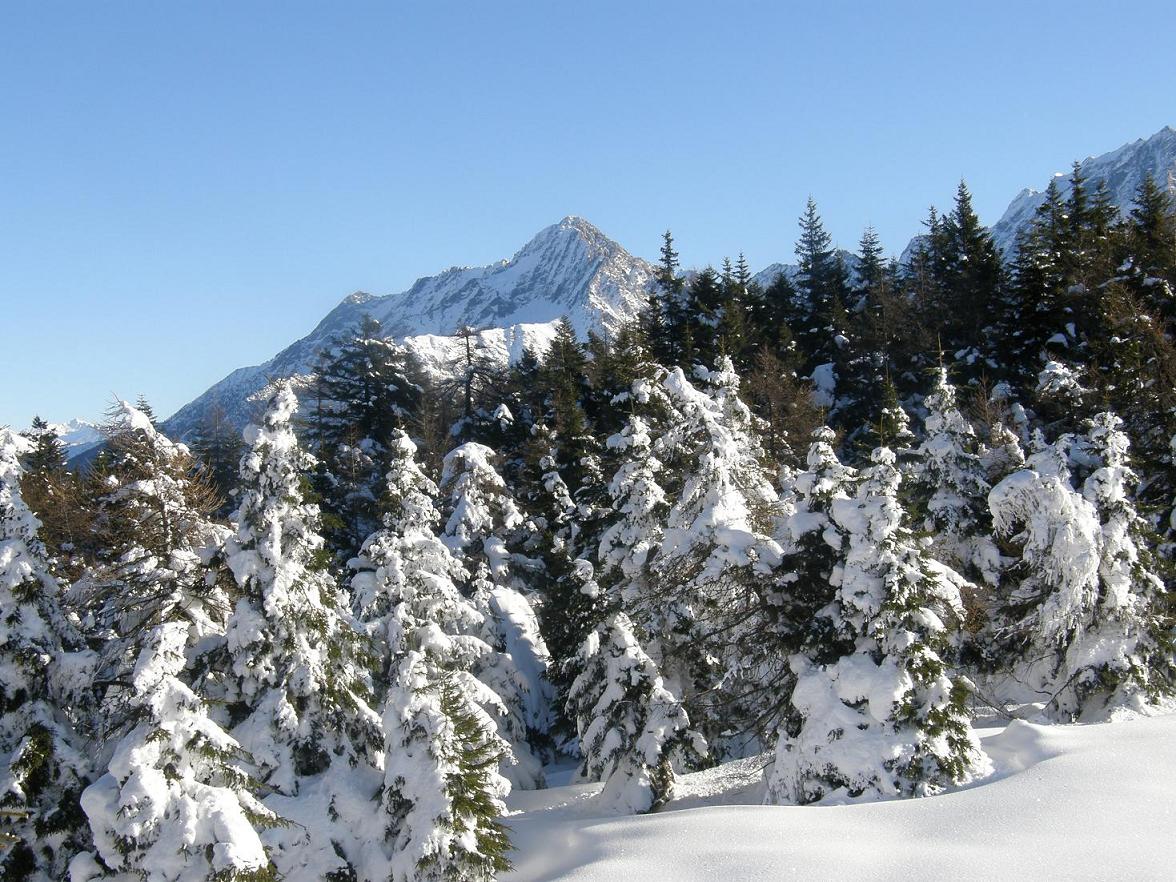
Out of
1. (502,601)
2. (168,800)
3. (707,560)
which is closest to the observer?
(168,800)

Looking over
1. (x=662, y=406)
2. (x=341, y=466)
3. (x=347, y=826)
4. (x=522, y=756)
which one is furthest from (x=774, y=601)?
(x=341, y=466)

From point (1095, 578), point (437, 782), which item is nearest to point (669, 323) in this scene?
point (1095, 578)

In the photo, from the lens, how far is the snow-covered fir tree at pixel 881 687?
11797 mm

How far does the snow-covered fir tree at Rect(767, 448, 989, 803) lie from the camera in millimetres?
11797

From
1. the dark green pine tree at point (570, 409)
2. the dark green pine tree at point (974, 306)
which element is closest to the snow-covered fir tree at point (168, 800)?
the dark green pine tree at point (570, 409)

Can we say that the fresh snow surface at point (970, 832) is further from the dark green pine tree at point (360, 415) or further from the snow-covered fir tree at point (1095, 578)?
the dark green pine tree at point (360, 415)

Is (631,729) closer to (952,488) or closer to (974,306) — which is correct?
(952,488)

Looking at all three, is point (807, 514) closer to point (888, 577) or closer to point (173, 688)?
point (888, 577)

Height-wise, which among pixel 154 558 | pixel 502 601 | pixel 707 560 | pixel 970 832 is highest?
pixel 154 558

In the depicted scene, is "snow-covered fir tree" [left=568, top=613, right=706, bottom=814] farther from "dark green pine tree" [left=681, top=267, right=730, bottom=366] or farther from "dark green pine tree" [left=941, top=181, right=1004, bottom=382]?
"dark green pine tree" [left=941, top=181, right=1004, bottom=382]

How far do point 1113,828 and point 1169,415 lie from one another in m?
14.8

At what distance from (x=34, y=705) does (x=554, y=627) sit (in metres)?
13.9

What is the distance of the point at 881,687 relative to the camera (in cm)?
1210

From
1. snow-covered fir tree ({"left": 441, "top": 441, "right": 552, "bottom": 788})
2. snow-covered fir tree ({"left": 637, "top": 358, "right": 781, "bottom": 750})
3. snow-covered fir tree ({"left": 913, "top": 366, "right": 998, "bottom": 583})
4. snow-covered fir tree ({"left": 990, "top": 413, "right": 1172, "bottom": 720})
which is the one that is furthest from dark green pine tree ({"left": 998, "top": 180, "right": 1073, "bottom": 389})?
snow-covered fir tree ({"left": 441, "top": 441, "right": 552, "bottom": 788})
